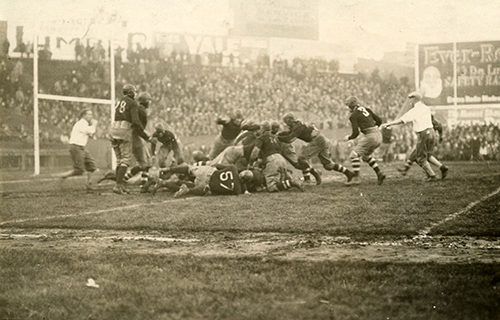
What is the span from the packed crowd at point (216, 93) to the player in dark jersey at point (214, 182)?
1.36 ft

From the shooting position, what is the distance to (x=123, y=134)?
570cm

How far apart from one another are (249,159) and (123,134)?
4.20 ft

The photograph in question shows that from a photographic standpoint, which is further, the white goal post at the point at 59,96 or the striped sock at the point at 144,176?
the striped sock at the point at 144,176

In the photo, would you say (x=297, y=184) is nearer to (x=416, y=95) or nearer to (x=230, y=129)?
(x=230, y=129)

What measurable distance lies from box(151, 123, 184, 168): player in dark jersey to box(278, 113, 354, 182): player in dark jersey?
111 centimetres

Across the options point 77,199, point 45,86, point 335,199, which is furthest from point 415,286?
point 45,86

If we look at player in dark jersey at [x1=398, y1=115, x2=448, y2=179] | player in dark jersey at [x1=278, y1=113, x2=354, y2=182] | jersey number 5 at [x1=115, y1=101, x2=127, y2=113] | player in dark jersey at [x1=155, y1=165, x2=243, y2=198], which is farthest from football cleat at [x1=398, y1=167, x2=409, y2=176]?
jersey number 5 at [x1=115, y1=101, x2=127, y2=113]

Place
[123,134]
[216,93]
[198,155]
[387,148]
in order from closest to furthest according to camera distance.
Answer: [216,93], [387,148], [123,134], [198,155]

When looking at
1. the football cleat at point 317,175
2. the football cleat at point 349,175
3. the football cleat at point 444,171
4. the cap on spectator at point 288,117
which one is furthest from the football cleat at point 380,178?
the cap on spectator at point 288,117

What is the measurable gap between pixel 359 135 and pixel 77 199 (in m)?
2.69

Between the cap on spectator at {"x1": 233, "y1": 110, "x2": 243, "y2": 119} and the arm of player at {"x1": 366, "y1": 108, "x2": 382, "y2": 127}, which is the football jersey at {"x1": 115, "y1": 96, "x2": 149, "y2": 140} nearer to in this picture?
the cap on spectator at {"x1": 233, "y1": 110, "x2": 243, "y2": 119}

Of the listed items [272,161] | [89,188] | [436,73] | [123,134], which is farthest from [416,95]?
[89,188]

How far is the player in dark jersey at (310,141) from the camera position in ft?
17.6

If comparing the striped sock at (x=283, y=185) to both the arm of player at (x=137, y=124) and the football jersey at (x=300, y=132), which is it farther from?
the arm of player at (x=137, y=124)
